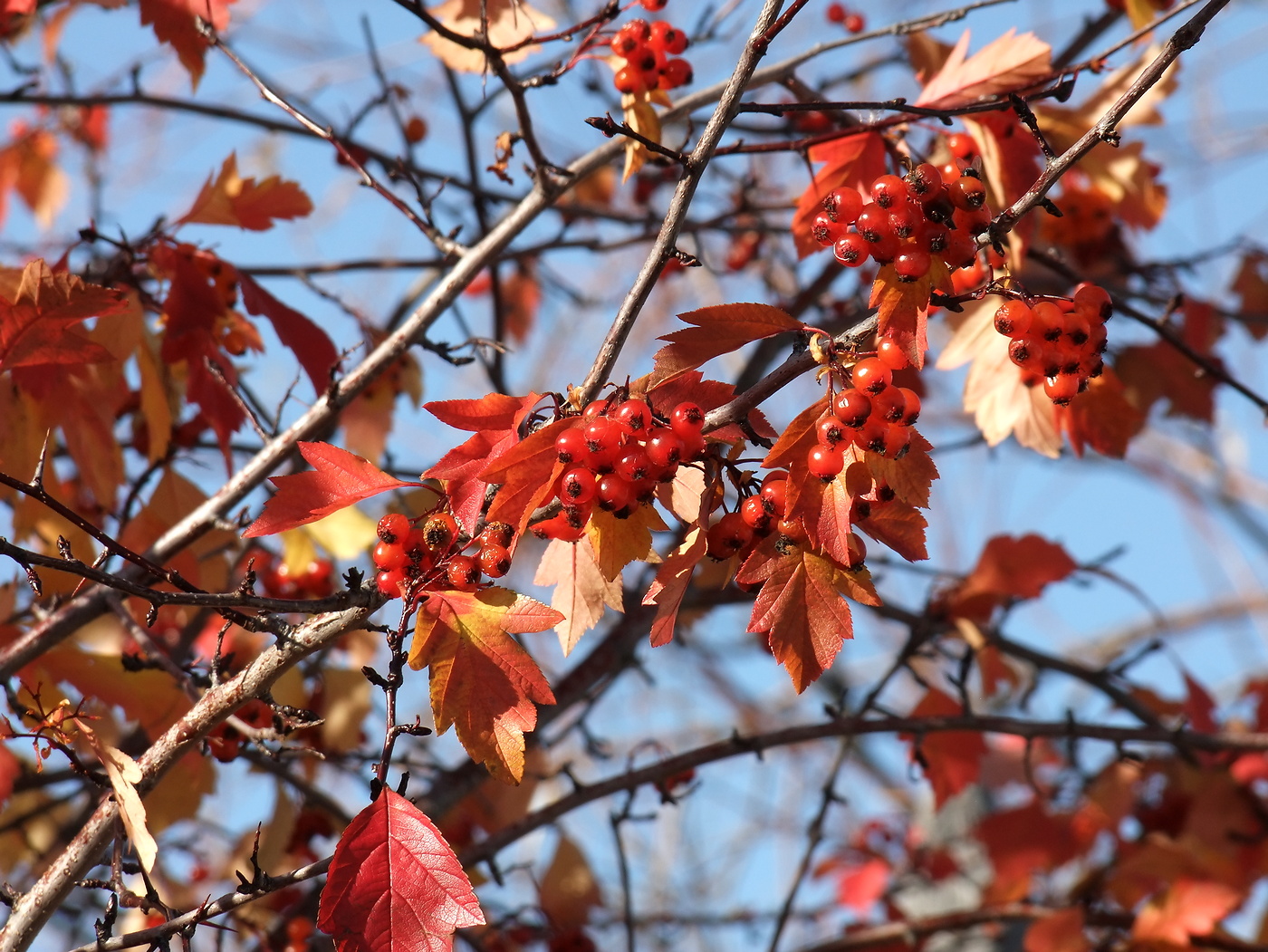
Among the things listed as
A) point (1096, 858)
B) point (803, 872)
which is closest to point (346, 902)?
point (803, 872)

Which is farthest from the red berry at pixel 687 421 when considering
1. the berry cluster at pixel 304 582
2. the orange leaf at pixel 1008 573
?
the orange leaf at pixel 1008 573

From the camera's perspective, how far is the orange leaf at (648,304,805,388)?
4.84 feet

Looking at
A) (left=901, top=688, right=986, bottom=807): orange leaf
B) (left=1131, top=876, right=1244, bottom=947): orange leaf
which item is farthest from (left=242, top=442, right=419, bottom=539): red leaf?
(left=1131, top=876, right=1244, bottom=947): orange leaf

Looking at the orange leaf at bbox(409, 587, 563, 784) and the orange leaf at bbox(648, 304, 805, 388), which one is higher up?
the orange leaf at bbox(648, 304, 805, 388)

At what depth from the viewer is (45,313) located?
1725 mm

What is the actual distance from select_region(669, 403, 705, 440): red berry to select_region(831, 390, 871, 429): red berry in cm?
18

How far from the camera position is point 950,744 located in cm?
291

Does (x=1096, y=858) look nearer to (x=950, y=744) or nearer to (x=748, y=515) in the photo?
(x=950, y=744)

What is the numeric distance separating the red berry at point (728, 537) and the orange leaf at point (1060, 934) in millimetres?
1885

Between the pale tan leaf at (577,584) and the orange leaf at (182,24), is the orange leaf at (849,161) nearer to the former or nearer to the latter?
the pale tan leaf at (577,584)

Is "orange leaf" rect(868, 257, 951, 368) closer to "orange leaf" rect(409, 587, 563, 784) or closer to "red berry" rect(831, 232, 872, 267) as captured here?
"red berry" rect(831, 232, 872, 267)

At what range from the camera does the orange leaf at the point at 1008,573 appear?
2883 millimetres

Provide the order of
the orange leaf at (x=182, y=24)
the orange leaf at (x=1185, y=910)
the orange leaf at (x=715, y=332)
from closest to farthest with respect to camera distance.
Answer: the orange leaf at (x=715, y=332)
the orange leaf at (x=182, y=24)
the orange leaf at (x=1185, y=910)

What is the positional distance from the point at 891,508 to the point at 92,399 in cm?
160
